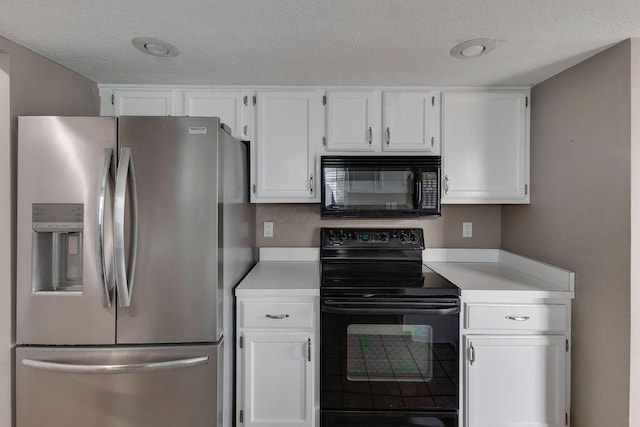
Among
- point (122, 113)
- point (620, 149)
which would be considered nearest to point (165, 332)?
point (122, 113)

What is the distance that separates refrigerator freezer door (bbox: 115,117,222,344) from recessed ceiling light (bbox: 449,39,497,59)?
1187mm

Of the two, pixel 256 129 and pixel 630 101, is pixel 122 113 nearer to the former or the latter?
pixel 256 129

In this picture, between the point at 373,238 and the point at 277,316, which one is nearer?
the point at 277,316

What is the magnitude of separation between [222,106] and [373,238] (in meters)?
1.34

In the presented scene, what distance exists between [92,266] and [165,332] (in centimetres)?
43

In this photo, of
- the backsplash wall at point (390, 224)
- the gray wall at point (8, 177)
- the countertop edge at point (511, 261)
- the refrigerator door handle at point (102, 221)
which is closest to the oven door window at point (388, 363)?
the countertop edge at point (511, 261)

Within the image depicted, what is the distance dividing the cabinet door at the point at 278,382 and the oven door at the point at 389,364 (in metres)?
0.12

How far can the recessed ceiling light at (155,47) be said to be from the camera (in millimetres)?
1610

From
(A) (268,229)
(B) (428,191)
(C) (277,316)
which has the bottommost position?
(C) (277,316)

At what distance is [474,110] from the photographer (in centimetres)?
225

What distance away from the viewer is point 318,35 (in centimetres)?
156

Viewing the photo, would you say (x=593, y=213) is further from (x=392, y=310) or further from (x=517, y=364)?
(x=392, y=310)

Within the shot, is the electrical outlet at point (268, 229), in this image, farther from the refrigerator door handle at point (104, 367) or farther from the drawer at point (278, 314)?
the refrigerator door handle at point (104, 367)

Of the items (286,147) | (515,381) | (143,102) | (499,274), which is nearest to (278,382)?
(515,381)
